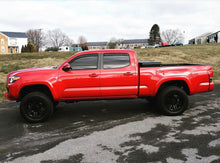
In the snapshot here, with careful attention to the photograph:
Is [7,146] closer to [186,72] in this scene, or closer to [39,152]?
[39,152]

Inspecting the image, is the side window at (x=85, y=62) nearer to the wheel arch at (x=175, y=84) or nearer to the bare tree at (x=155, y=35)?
the wheel arch at (x=175, y=84)

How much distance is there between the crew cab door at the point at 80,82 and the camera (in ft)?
16.3

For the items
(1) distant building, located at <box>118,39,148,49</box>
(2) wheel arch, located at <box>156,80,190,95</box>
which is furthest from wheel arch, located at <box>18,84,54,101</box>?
(1) distant building, located at <box>118,39,148,49</box>

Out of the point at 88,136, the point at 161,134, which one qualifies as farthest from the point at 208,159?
the point at 88,136

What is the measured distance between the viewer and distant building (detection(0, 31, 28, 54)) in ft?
204

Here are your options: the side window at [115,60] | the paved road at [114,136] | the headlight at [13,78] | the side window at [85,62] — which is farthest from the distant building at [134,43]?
the headlight at [13,78]

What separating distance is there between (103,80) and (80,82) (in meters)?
0.59

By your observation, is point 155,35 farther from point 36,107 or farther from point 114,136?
point 114,136

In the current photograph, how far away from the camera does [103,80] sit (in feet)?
16.5

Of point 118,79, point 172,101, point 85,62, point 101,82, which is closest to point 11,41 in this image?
point 85,62

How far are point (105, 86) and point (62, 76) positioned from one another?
113cm

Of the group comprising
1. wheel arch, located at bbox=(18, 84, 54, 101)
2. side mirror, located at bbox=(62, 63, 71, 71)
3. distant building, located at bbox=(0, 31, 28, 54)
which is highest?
distant building, located at bbox=(0, 31, 28, 54)

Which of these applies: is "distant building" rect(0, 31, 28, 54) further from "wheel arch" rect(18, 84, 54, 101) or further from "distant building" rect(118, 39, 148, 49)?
"distant building" rect(118, 39, 148, 49)

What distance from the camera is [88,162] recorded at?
3000 mm
